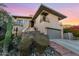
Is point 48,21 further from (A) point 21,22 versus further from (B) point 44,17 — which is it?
(A) point 21,22

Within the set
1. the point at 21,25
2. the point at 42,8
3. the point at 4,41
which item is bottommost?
the point at 4,41

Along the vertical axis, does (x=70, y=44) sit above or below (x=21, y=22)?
below

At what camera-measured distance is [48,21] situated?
1.98 metres

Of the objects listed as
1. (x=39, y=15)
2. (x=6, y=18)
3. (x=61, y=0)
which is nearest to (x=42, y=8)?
(x=39, y=15)

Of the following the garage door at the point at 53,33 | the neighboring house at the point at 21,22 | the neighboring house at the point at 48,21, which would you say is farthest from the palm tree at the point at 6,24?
the garage door at the point at 53,33

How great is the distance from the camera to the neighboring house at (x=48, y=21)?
195 centimetres

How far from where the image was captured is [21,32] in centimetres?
197

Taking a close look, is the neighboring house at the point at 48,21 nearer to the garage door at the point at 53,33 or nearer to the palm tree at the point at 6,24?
the garage door at the point at 53,33

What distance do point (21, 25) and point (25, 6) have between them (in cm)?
18

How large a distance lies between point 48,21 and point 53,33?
12 centimetres

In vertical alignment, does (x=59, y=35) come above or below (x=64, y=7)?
below

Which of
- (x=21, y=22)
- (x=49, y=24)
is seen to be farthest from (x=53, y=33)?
(x=21, y=22)

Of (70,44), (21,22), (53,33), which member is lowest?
(70,44)

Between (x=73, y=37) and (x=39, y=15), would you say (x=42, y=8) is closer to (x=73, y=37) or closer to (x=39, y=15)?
(x=39, y=15)
